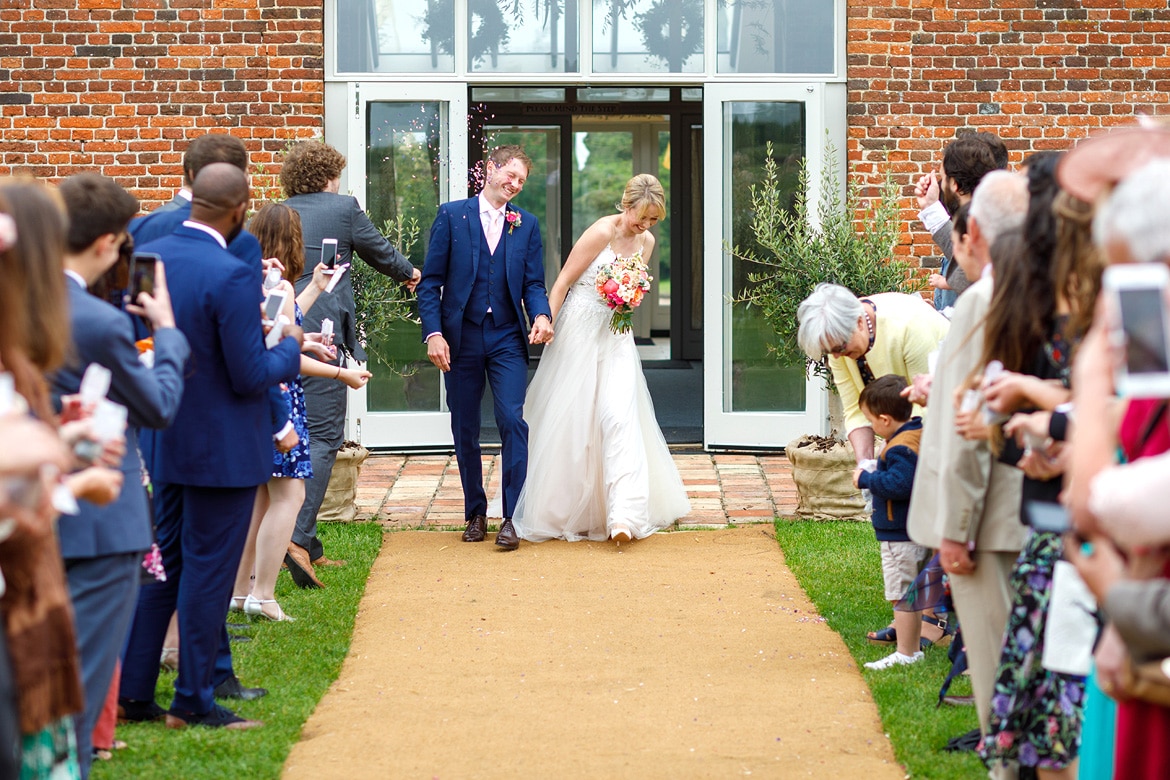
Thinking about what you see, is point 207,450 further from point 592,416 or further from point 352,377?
point 592,416

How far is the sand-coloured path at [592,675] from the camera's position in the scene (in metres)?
4.20

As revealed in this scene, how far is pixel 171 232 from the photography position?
14.8ft

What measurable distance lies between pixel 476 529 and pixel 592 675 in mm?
2398

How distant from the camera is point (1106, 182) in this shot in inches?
88.5

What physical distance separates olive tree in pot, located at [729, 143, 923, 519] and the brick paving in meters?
0.42

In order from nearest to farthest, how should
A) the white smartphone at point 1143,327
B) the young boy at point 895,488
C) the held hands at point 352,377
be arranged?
1. the white smartphone at point 1143,327
2. the young boy at point 895,488
3. the held hands at point 352,377

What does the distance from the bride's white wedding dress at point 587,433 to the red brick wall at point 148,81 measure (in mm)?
3176

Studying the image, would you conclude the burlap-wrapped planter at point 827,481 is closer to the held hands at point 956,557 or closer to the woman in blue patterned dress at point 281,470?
the woman in blue patterned dress at point 281,470

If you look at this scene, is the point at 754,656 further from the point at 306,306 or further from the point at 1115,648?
the point at 1115,648

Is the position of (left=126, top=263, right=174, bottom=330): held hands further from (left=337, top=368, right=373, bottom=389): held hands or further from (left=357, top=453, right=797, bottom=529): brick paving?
(left=357, top=453, right=797, bottom=529): brick paving

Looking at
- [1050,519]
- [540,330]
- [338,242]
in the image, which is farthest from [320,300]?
[1050,519]

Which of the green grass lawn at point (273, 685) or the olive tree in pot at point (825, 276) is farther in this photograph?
the olive tree in pot at point (825, 276)

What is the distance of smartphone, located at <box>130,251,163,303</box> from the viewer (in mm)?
3578

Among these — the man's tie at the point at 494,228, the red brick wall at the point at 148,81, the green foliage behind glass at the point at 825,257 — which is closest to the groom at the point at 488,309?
the man's tie at the point at 494,228
